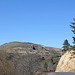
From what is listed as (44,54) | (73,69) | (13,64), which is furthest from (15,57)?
(44,54)

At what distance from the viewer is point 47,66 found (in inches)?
3588

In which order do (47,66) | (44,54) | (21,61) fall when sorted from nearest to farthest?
1. (21,61)
2. (47,66)
3. (44,54)

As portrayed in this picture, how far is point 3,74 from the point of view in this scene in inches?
A: 782

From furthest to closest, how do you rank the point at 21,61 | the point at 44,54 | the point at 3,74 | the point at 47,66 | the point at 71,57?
the point at 44,54, the point at 47,66, the point at 71,57, the point at 21,61, the point at 3,74

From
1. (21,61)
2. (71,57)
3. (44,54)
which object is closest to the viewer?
(21,61)

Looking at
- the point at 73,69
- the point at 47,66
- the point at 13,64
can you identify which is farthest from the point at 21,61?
the point at 47,66

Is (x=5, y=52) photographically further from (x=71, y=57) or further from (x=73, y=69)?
(x=71, y=57)

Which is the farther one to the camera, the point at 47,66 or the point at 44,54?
the point at 44,54

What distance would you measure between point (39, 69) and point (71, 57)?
3022cm

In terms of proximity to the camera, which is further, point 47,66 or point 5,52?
point 47,66

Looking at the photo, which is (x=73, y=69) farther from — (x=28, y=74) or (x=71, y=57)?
(x=28, y=74)

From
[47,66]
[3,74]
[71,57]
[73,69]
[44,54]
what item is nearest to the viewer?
[3,74]

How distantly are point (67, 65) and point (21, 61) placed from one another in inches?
1157

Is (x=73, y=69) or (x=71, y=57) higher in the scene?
(x=71, y=57)
